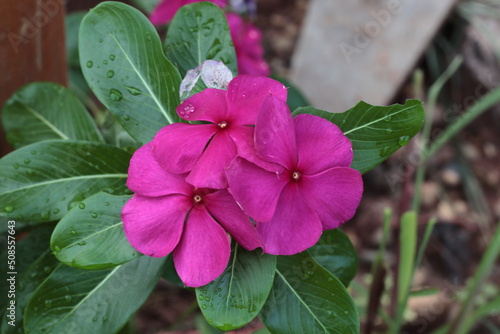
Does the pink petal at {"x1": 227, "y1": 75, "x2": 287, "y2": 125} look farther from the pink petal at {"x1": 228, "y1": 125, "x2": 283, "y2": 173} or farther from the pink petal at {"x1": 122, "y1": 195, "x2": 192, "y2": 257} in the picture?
the pink petal at {"x1": 122, "y1": 195, "x2": 192, "y2": 257}

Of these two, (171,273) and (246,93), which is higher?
(246,93)

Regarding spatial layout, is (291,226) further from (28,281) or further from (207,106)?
(28,281)

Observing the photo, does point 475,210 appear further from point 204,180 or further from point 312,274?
point 204,180

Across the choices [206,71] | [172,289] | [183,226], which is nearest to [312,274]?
[183,226]

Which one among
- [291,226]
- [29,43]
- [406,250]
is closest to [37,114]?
[29,43]

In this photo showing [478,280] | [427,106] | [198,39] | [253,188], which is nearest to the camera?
[253,188]

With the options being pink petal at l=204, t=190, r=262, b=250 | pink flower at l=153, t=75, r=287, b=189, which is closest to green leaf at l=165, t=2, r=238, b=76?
pink flower at l=153, t=75, r=287, b=189
